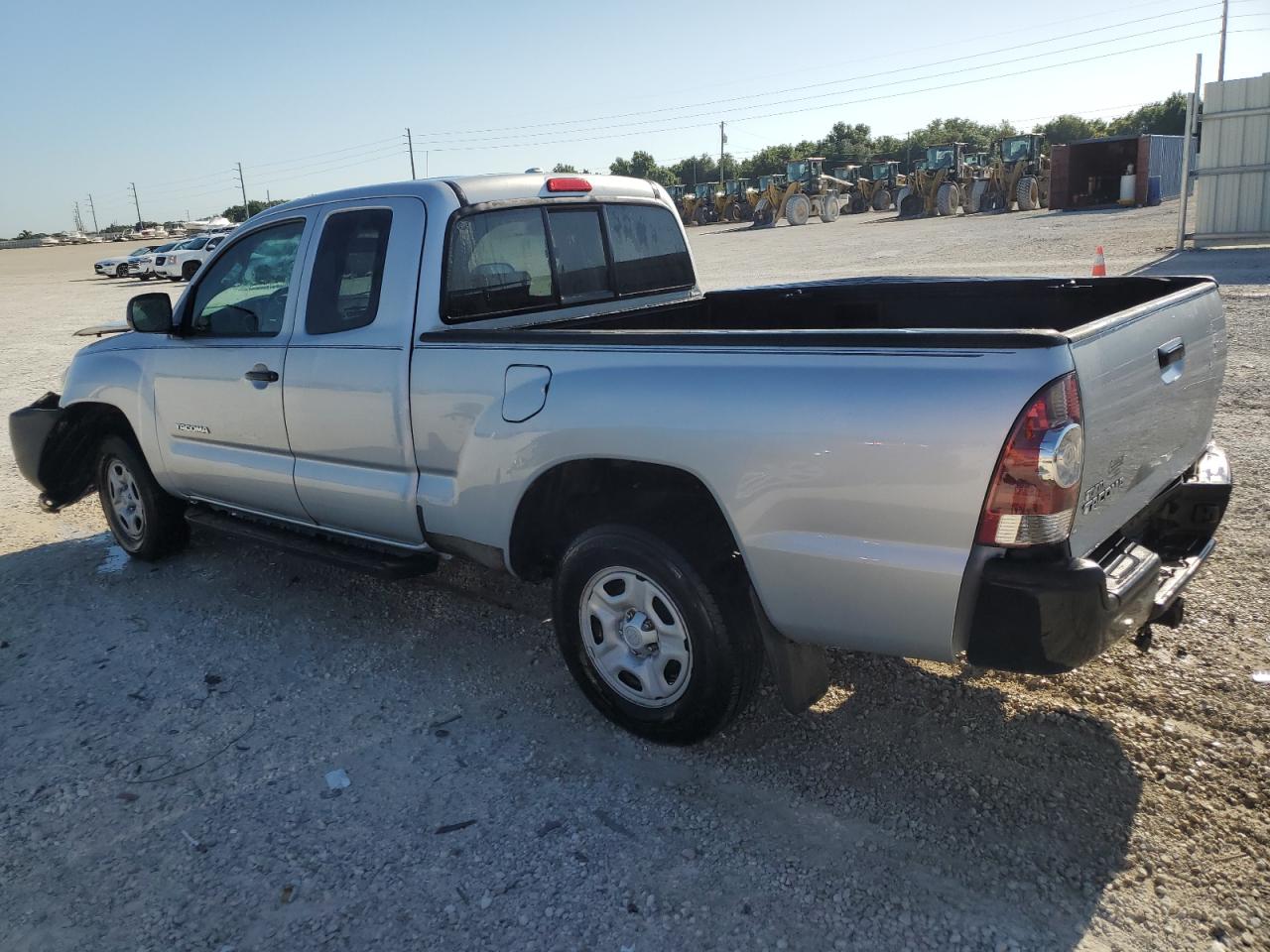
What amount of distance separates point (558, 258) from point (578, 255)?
5.4 inches

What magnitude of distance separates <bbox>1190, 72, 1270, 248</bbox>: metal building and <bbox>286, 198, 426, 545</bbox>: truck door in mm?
17772

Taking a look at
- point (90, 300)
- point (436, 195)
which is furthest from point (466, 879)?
point (90, 300)

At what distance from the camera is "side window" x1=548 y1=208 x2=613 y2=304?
451 cm

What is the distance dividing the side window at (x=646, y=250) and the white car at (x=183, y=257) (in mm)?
31863

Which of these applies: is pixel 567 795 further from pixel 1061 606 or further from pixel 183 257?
pixel 183 257

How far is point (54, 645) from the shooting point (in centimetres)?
479

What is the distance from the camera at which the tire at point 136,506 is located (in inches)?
221

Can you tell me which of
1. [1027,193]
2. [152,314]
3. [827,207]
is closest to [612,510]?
[152,314]

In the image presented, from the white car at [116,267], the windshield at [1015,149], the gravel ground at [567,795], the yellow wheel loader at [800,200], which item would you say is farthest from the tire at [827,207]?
the gravel ground at [567,795]

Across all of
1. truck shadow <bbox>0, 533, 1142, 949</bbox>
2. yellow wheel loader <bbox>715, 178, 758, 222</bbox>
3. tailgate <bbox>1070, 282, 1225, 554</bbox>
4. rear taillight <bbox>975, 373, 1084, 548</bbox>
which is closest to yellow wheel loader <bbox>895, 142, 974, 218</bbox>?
yellow wheel loader <bbox>715, 178, 758, 222</bbox>

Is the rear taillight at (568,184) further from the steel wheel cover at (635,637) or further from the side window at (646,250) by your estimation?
the steel wheel cover at (635,637)

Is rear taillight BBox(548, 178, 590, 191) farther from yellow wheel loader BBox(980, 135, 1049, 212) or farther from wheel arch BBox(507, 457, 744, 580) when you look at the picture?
yellow wheel loader BBox(980, 135, 1049, 212)

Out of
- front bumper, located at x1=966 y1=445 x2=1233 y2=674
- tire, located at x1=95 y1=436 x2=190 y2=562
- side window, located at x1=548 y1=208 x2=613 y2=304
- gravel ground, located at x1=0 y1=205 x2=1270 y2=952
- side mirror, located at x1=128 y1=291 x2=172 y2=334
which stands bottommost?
gravel ground, located at x1=0 y1=205 x2=1270 y2=952

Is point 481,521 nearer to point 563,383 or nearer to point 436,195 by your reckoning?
point 563,383
